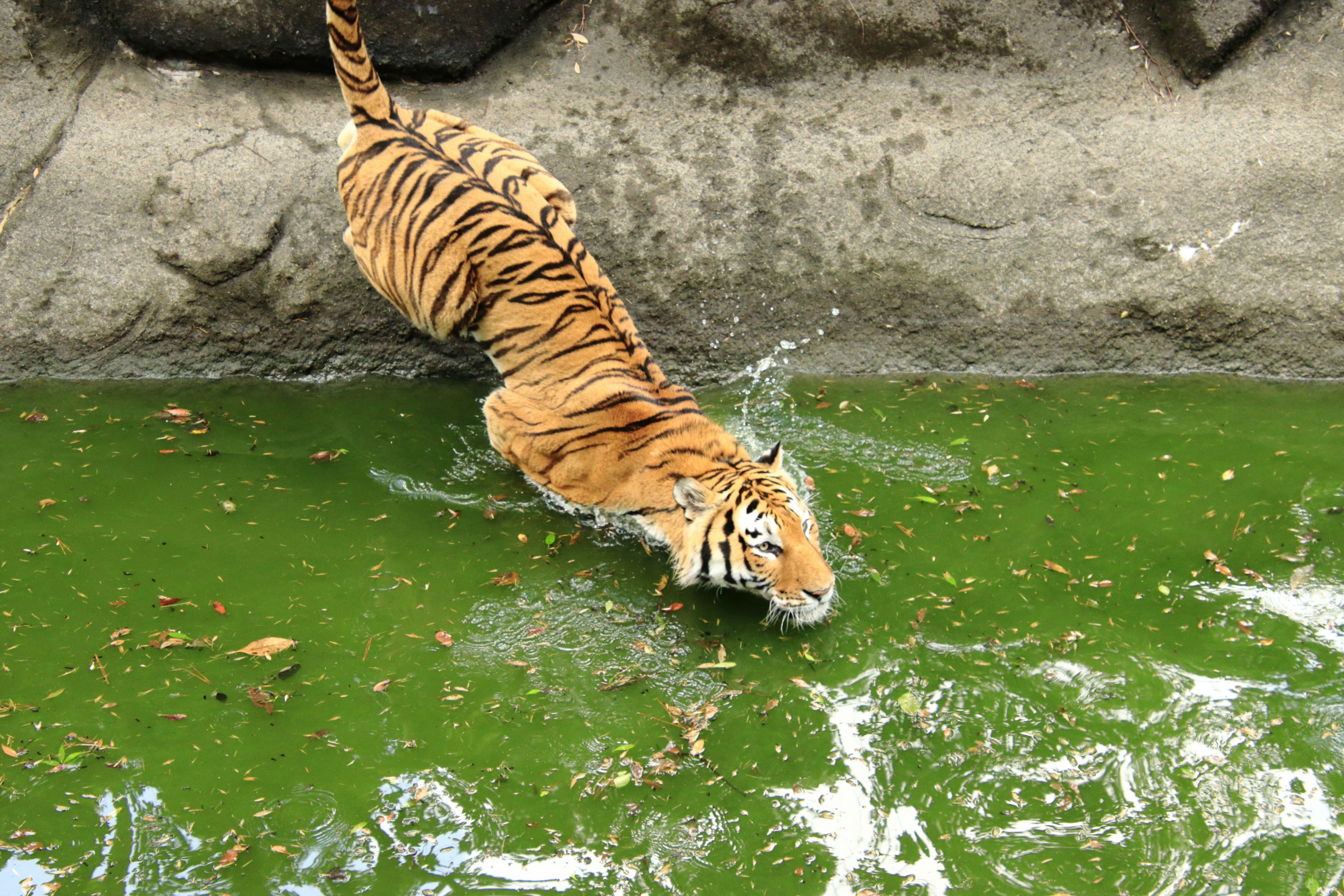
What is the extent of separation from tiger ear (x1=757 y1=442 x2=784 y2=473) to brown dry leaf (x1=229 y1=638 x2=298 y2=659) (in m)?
1.89

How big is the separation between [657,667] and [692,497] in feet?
2.08

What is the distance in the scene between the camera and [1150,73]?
18.3 feet

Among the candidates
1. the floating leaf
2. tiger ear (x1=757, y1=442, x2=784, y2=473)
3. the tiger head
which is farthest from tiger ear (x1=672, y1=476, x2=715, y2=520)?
the floating leaf

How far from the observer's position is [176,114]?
529 cm

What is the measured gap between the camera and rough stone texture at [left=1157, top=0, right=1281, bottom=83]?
5398mm

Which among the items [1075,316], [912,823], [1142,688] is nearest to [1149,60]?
[1075,316]

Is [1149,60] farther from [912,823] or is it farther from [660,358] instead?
[912,823]

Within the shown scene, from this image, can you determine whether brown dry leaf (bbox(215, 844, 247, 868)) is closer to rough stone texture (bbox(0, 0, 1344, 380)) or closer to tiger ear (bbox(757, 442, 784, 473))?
tiger ear (bbox(757, 442, 784, 473))

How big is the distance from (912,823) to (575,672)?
1251 mm

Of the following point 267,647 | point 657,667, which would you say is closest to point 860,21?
point 657,667

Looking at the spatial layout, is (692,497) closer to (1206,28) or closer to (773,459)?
(773,459)

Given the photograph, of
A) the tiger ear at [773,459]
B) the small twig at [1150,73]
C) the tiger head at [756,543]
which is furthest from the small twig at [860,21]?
the tiger head at [756,543]

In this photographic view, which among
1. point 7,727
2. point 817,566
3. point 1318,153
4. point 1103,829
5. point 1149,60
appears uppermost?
point 1149,60

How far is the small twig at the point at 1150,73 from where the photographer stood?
5539 millimetres
